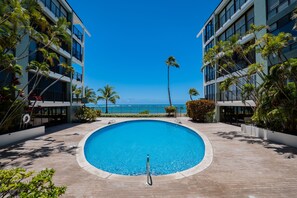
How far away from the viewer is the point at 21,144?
11.3m

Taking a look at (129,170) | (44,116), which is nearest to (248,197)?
(129,170)

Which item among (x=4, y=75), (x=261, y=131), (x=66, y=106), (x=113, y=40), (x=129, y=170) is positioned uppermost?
(x=113, y=40)

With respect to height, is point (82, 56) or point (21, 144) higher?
point (82, 56)

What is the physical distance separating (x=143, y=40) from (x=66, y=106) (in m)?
30.5

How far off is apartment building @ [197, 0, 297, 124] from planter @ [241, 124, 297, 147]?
2485mm

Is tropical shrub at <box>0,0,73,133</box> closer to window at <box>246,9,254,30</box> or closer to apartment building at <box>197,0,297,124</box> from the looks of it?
apartment building at <box>197,0,297,124</box>

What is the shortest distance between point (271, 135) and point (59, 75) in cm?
2093

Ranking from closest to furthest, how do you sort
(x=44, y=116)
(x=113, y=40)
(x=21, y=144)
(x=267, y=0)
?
A: (x=21, y=144)
(x=267, y=0)
(x=44, y=116)
(x=113, y=40)

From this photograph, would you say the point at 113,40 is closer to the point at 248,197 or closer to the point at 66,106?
the point at 66,106

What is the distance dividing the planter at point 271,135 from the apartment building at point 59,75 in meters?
16.4

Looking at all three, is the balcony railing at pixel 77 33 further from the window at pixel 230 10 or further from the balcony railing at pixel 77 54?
the window at pixel 230 10

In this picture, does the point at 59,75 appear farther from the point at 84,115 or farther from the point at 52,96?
the point at 84,115

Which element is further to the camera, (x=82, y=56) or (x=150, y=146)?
(x=82, y=56)

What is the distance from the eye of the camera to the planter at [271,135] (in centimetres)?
1050
